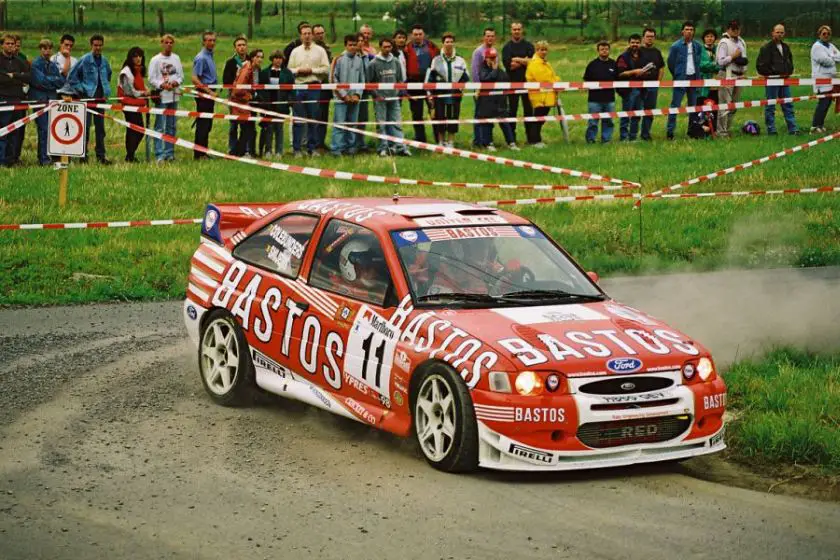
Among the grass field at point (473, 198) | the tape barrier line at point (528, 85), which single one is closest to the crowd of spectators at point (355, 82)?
the tape barrier line at point (528, 85)

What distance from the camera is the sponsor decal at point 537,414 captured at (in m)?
7.61

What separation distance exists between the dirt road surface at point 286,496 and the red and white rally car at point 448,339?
227 millimetres

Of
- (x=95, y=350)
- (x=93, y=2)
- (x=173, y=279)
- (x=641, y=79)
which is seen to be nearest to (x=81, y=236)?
(x=173, y=279)

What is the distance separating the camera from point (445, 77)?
24.5 metres

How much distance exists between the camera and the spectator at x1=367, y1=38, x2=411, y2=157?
2341 cm

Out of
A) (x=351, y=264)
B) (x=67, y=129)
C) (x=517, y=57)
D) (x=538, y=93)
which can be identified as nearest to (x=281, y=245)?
(x=351, y=264)

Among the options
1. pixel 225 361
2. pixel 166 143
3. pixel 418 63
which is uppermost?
pixel 418 63

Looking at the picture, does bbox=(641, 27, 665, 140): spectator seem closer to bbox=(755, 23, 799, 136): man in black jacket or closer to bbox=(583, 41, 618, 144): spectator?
bbox=(583, 41, 618, 144): spectator

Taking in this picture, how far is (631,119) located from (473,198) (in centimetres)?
726

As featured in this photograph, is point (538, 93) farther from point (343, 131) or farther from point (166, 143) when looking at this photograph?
point (166, 143)

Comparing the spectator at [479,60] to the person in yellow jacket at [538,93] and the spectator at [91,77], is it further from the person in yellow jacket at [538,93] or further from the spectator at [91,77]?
the spectator at [91,77]

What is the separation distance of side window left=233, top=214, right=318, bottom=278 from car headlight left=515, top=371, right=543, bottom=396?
229 cm

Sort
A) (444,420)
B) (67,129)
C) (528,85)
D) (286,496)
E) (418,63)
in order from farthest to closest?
(418,63)
(528,85)
(67,129)
(444,420)
(286,496)

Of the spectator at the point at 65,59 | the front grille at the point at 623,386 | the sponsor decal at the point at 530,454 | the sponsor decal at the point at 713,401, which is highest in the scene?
the spectator at the point at 65,59
